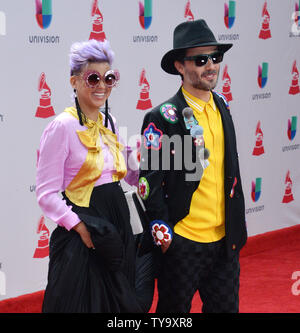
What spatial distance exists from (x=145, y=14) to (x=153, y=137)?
69.7 inches

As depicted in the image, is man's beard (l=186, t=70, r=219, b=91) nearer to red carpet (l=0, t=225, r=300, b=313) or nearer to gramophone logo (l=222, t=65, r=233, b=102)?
red carpet (l=0, t=225, r=300, b=313)

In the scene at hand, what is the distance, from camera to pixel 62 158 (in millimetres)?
2100

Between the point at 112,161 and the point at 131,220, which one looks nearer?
the point at 112,161

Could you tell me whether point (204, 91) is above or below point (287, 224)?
above

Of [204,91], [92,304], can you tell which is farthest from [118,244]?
[204,91]

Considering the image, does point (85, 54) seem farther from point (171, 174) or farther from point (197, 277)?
point (197, 277)

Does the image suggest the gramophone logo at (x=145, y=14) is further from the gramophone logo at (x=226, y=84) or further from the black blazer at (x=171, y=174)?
the black blazer at (x=171, y=174)

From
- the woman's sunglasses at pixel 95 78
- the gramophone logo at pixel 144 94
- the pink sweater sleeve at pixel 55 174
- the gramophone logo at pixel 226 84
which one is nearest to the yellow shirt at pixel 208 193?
the woman's sunglasses at pixel 95 78

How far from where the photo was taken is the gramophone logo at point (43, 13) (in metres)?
3.39

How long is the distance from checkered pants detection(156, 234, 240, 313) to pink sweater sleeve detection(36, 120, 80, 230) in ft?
1.86

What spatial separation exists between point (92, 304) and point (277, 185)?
3.26 meters

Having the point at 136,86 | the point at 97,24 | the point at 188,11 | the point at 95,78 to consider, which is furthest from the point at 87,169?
the point at 188,11

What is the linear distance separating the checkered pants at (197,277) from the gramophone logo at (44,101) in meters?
1.45
